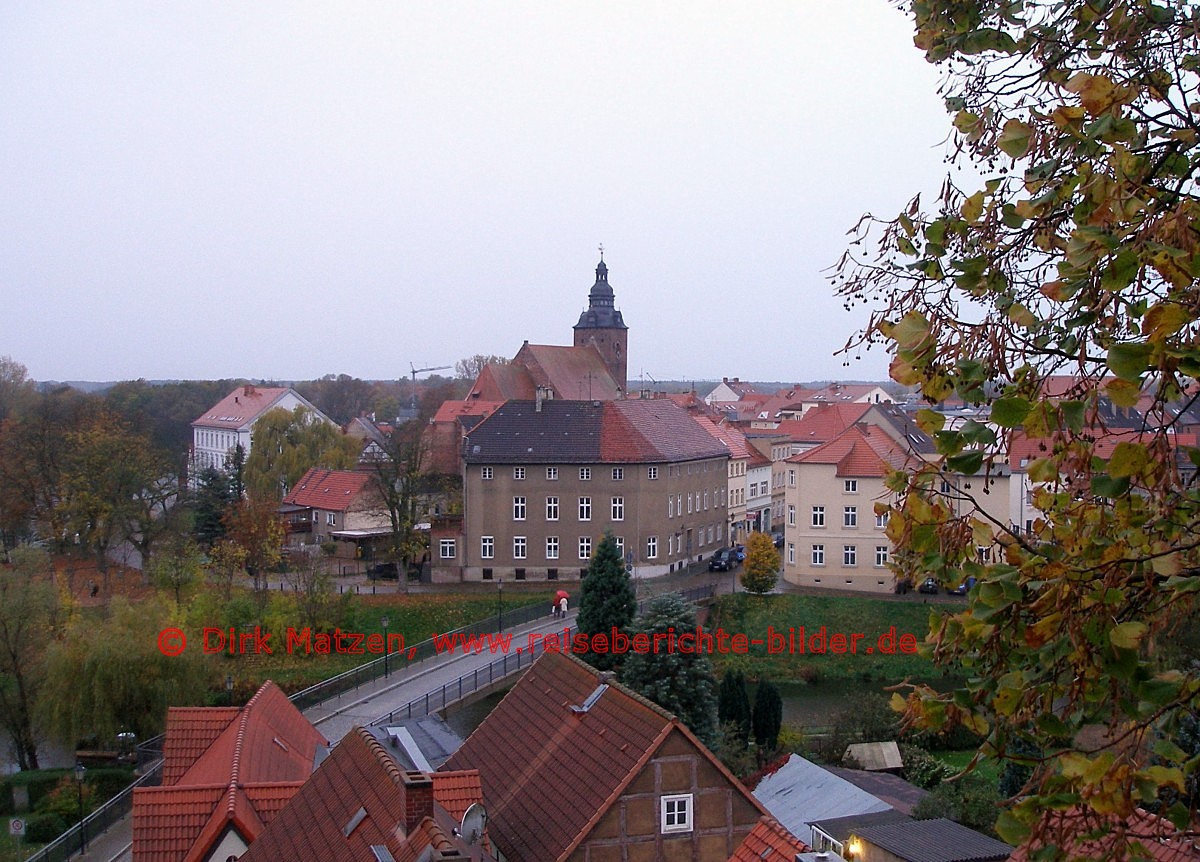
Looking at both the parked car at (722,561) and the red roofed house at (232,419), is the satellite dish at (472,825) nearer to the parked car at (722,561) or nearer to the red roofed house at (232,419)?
the parked car at (722,561)

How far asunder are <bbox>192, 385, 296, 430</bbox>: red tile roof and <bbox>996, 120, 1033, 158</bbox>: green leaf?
79.4 m

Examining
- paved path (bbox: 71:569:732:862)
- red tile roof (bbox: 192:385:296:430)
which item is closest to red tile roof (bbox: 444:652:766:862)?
paved path (bbox: 71:569:732:862)

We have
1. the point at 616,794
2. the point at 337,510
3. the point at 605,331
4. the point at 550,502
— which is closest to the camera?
the point at 616,794

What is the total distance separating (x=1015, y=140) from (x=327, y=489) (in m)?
49.1

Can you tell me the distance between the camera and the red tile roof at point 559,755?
13.0 metres

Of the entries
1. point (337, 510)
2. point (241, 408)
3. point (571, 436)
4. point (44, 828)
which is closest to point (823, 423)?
point (571, 436)

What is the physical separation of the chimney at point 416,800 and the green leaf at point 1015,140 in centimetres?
862

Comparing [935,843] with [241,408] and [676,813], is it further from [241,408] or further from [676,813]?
[241,408]

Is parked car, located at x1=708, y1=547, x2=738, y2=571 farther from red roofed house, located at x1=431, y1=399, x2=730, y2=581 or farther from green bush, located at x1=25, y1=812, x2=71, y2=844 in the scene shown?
green bush, located at x1=25, y1=812, x2=71, y2=844

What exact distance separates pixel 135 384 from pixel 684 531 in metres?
64.3

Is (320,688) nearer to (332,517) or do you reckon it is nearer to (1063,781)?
(332,517)

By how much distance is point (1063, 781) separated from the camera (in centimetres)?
278

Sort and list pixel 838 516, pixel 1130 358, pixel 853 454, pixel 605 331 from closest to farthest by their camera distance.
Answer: pixel 1130 358 → pixel 853 454 → pixel 838 516 → pixel 605 331

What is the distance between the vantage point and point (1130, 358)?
8.80 ft
